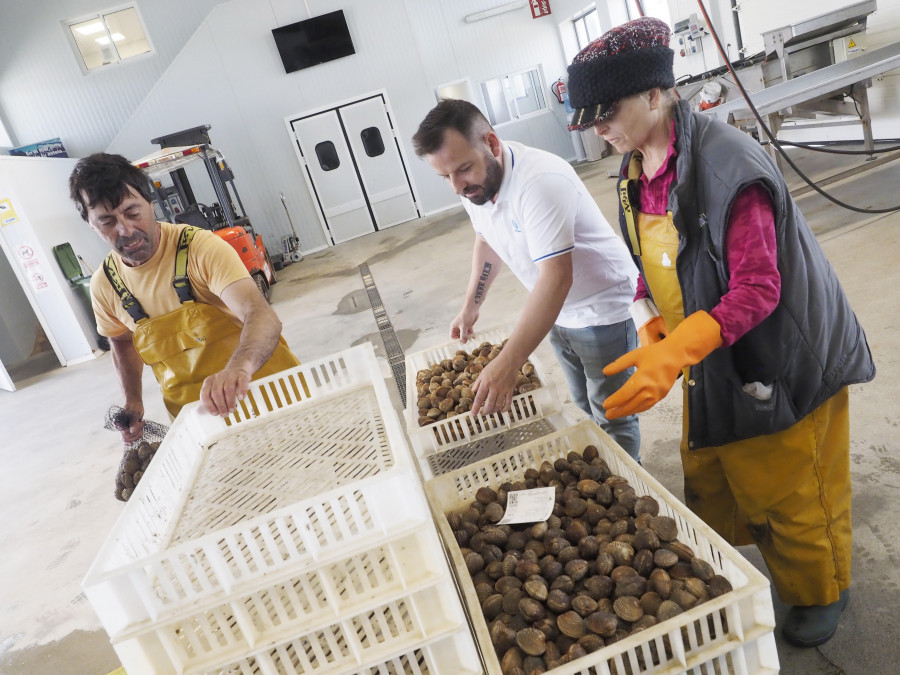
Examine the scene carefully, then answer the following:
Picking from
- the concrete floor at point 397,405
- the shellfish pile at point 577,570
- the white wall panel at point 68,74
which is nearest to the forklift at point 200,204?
the concrete floor at point 397,405

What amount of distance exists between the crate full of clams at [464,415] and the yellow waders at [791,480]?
1.96 feet

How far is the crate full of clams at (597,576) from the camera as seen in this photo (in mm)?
1049

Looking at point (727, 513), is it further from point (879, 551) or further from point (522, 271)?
point (522, 271)

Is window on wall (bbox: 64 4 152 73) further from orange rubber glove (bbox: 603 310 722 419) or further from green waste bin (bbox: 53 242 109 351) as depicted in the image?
orange rubber glove (bbox: 603 310 722 419)

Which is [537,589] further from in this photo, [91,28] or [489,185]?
[91,28]

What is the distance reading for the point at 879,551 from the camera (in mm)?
1844

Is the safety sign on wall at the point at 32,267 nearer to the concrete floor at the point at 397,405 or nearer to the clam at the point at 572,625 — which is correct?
the concrete floor at the point at 397,405

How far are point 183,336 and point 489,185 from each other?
1.16 m

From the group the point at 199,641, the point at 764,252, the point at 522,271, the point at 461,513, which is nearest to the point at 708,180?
the point at 764,252

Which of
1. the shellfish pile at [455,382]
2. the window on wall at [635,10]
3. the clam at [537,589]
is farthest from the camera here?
the window on wall at [635,10]

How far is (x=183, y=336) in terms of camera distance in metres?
2.02

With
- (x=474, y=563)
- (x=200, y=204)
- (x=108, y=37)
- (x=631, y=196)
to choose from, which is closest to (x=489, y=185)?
(x=631, y=196)

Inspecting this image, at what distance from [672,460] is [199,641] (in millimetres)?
2177

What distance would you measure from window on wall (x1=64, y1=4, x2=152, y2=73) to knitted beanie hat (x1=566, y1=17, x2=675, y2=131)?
12429 millimetres
